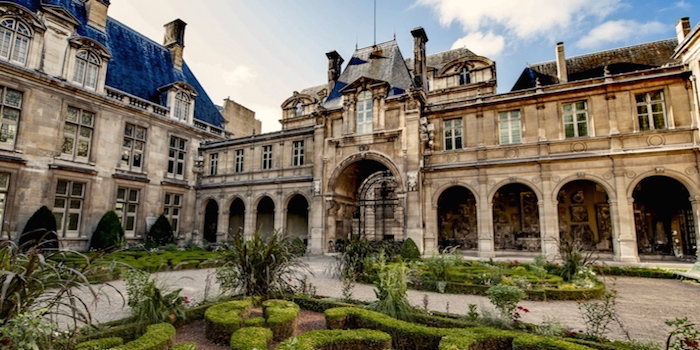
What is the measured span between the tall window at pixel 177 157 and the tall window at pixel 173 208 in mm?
1300

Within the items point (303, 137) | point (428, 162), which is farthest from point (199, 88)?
point (428, 162)

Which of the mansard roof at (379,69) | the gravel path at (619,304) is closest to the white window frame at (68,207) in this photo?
the gravel path at (619,304)

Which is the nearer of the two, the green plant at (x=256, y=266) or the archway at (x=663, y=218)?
the green plant at (x=256, y=266)

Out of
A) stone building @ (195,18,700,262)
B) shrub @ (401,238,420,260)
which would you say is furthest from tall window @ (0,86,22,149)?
shrub @ (401,238,420,260)

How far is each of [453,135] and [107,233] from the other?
17.7 metres

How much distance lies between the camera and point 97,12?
2020 cm

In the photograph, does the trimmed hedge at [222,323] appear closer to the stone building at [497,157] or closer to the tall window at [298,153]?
the stone building at [497,157]

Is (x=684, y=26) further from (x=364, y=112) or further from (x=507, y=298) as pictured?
(x=507, y=298)

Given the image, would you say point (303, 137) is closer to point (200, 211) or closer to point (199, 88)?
point (200, 211)

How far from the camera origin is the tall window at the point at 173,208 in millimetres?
21297

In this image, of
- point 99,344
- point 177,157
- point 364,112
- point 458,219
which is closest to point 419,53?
point 364,112

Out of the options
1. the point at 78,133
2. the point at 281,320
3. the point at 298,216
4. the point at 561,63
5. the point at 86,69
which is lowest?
the point at 281,320

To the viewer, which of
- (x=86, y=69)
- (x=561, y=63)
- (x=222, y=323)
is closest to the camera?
(x=222, y=323)

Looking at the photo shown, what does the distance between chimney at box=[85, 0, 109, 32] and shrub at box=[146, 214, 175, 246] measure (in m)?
12.1
